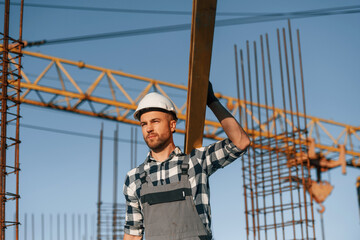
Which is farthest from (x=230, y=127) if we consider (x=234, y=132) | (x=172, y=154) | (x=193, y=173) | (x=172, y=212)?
(x=172, y=212)

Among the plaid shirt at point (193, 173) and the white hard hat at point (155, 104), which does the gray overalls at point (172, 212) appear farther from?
the white hard hat at point (155, 104)

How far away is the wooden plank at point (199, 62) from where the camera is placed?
3.96m

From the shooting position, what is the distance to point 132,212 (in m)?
4.83

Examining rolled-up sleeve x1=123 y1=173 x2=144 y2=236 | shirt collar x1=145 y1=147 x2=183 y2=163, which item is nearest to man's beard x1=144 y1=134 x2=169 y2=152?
shirt collar x1=145 y1=147 x2=183 y2=163

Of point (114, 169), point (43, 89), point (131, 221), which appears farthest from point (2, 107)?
point (43, 89)

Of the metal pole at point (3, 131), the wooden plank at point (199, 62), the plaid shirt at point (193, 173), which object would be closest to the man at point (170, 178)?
the plaid shirt at point (193, 173)

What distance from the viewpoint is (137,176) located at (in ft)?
15.8

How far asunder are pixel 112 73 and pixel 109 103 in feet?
7.09

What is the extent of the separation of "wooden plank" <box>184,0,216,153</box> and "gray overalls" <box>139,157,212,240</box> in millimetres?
339

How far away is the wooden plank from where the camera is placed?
396 cm

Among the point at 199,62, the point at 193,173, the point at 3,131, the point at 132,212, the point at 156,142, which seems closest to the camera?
the point at 199,62

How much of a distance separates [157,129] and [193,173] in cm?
48

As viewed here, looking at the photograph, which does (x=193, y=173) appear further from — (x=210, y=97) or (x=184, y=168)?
(x=210, y=97)

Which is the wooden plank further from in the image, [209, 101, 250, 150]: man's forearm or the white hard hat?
the white hard hat
